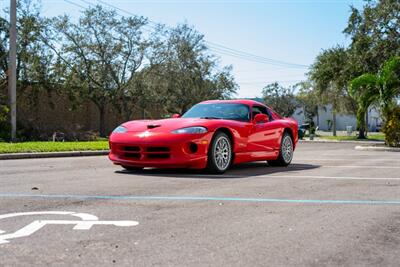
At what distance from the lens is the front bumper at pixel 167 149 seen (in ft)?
27.6

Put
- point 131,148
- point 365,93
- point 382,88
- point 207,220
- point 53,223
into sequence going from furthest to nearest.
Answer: point 365,93 < point 382,88 < point 131,148 < point 207,220 < point 53,223

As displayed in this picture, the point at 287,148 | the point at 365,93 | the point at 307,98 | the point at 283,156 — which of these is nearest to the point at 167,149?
the point at 283,156

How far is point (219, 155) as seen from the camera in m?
8.95

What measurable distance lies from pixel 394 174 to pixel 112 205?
234 inches

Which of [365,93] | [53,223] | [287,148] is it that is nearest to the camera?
[53,223]

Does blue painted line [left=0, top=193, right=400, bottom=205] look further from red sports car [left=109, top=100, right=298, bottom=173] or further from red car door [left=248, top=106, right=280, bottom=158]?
red car door [left=248, top=106, right=280, bottom=158]

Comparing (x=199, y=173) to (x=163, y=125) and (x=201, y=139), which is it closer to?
(x=201, y=139)

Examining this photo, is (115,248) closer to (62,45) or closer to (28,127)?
(28,127)

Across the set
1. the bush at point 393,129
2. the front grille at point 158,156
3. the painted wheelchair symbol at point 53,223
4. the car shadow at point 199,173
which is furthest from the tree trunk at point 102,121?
the painted wheelchair symbol at point 53,223

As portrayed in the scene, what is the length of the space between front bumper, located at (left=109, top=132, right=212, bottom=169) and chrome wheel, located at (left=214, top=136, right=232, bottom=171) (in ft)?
0.86

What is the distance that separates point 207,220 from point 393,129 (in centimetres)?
1988

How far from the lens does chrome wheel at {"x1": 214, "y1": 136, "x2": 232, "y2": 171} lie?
8859mm

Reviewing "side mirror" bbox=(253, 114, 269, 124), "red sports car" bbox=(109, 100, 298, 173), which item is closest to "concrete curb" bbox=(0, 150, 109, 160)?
"red sports car" bbox=(109, 100, 298, 173)

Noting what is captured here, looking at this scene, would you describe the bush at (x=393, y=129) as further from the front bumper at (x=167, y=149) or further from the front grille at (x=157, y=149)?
the front grille at (x=157, y=149)
